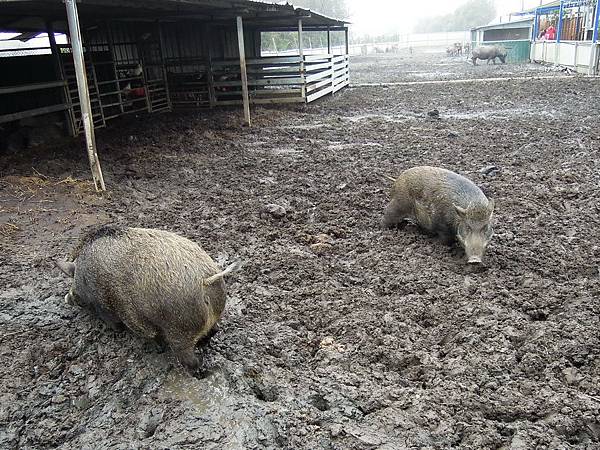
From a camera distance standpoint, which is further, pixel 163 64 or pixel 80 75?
pixel 163 64

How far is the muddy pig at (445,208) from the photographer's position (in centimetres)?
433

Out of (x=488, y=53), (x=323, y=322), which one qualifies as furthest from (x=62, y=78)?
(x=488, y=53)

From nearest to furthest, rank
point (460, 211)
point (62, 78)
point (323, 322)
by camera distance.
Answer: point (323, 322) → point (460, 211) → point (62, 78)

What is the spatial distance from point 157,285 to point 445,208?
8.92 feet

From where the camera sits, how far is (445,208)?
4609 millimetres

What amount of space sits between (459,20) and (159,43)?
71.6m

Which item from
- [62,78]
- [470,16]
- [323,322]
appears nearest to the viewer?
[323,322]

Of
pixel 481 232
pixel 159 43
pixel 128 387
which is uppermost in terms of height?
pixel 159 43

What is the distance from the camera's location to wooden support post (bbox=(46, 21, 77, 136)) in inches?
384

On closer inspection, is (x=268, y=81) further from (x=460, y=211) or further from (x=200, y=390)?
(x=200, y=390)

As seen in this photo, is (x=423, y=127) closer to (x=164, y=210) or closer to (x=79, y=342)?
(x=164, y=210)

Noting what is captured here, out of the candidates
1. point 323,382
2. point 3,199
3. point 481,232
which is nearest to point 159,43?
point 3,199

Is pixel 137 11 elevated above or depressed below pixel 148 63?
above

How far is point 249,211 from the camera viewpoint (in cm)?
593
